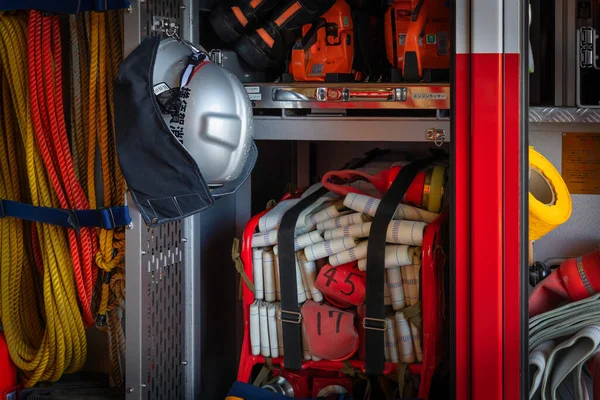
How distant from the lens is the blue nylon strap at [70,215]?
9.67 ft

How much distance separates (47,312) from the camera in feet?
10.3

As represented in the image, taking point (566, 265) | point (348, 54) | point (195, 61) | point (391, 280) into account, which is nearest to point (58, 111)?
point (195, 61)

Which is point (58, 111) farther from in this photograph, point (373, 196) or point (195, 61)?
point (373, 196)

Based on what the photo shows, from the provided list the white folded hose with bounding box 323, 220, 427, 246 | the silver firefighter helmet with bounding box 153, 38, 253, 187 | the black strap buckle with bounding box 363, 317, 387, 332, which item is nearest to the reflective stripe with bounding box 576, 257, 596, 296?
the white folded hose with bounding box 323, 220, 427, 246

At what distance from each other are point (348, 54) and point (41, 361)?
1.74 metres

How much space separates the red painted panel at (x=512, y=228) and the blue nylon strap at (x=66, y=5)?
1348 mm

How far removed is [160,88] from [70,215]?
65 centimetres

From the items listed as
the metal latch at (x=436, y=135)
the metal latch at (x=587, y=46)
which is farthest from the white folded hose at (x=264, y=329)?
the metal latch at (x=587, y=46)

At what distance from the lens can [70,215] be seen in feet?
9.87

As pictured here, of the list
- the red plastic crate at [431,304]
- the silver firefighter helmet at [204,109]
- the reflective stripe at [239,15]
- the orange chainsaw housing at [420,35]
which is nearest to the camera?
the silver firefighter helmet at [204,109]

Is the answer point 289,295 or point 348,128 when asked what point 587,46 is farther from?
point 289,295

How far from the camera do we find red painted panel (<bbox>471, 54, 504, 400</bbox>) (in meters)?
2.61

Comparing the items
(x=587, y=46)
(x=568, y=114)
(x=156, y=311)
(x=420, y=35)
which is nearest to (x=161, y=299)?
(x=156, y=311)

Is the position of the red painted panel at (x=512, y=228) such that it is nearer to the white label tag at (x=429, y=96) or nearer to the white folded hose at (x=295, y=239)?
the white label tag at (x=429, y=96)
